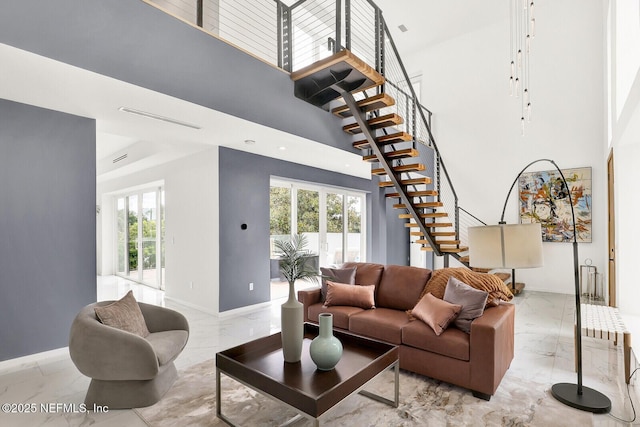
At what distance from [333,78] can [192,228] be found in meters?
3.18

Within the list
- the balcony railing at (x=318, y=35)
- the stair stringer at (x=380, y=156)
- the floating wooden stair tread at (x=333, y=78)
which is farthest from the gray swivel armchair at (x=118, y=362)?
the stair stringer at (x=380, y=156)

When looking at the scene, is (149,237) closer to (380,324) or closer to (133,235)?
(133,235)

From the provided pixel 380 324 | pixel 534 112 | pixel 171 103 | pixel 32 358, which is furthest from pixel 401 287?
pixel 534 112

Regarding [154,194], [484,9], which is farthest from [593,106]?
[154,194]

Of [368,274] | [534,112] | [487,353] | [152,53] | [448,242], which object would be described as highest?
[534,112]

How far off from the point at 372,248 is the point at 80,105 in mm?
5969

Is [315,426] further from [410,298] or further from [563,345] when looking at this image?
[563,345]

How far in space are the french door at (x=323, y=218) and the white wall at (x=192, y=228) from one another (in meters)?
1.18

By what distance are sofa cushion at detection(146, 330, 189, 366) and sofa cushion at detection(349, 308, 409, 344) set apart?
152cm

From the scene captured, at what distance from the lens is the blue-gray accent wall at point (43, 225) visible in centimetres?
331

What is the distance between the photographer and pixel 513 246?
7.02ft

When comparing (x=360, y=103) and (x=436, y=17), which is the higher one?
(x=436, y=17)

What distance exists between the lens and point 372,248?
25.8ft

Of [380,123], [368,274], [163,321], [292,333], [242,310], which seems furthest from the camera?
[242,310]
